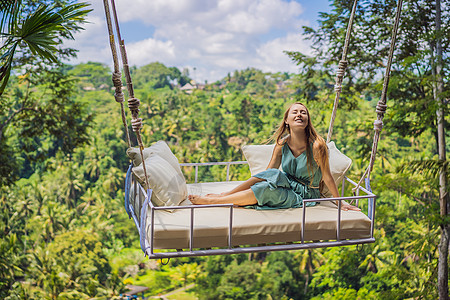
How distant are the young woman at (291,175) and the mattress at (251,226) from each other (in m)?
0.07

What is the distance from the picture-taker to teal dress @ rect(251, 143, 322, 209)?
8.91 feet

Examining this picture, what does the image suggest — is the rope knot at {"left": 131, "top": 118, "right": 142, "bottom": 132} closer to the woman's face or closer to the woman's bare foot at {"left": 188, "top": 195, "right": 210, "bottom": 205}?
the woman's bare foot at {"left": 188, "top": 195, "right": 210, "bottom": 205}

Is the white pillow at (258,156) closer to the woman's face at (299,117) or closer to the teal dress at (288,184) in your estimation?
the teal dress at (288,184)

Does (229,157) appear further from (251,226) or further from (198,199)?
(251,226)

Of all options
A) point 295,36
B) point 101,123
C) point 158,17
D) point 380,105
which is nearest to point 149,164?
point 380,105

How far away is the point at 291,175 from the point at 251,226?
23.9 inches

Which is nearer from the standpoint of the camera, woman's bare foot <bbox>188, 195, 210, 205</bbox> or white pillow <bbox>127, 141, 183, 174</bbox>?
woman's bare foot <bbox>188, 195, 210, 205</bbox>

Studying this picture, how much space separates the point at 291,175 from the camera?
2971mm

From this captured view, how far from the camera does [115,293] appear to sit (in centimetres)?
1432

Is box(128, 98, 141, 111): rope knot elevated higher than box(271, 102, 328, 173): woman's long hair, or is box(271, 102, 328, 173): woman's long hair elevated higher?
box(128, 98, 141, 111): rope knot

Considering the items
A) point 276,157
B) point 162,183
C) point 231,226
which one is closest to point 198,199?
point 162,183

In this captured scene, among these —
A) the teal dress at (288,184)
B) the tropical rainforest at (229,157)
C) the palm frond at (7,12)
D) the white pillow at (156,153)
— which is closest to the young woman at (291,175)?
the teal dress at (288,184)

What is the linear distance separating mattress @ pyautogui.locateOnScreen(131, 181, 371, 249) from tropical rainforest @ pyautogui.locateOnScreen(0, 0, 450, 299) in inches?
49.5

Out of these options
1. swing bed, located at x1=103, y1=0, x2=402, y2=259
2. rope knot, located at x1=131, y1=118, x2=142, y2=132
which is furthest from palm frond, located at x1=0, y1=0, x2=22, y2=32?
rope knot, located at x1=131, y1=118, x2=142, y2=132
